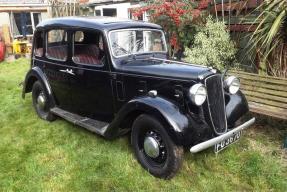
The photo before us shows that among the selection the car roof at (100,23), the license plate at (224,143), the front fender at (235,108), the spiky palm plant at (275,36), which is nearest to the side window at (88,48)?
the car roof at (100,23)

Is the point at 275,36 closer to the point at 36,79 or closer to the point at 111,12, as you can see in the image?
the point at 36,79

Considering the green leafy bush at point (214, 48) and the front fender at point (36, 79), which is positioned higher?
the green leafy bush at point (214, 48)

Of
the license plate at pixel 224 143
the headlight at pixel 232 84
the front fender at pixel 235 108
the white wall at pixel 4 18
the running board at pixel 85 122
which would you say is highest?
the white wall at pixel 4 18

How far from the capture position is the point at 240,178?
12.7 ft

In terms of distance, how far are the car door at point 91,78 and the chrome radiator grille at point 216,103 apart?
142 cm

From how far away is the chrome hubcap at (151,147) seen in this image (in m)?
3.86

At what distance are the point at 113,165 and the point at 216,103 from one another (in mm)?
1523

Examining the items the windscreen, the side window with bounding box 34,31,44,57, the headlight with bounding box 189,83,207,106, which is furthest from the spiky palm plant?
the side window with bounding box 34,31,44,57

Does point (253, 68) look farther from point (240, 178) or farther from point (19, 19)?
point (19, 19)

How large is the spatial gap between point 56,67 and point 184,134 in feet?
9.13

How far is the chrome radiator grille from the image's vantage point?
3.86 meters

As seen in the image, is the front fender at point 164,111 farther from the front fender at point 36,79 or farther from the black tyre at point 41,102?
the black tyre at point 41,102

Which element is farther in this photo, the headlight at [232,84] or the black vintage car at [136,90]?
the headlight at [232,84]

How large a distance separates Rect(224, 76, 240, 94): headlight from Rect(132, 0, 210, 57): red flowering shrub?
3.89 m
